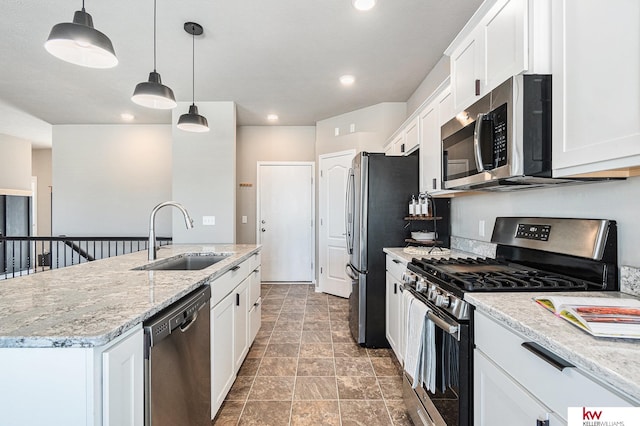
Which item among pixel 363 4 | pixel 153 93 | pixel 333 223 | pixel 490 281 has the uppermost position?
pixel 363 4

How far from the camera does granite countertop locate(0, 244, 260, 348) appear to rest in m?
0.86

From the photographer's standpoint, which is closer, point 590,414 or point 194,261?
point 590,414

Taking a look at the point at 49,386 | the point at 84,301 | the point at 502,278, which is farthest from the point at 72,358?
the point at 502,278

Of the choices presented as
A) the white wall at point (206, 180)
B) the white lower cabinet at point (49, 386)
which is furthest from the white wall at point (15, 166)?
the white lower cabinet at point (49, 386)

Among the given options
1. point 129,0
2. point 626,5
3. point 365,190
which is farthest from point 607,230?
point 129,0

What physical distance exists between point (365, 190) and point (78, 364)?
239 centimetres

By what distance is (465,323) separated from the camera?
127cm

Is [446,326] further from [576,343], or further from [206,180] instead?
[206,180]

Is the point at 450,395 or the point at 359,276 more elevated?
the point at 359,276

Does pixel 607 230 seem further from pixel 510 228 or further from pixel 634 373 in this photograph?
pixel 634 373

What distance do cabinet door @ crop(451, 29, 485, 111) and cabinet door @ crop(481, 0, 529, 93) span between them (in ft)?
0.18

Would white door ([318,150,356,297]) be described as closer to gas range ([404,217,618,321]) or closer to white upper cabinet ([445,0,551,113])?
white upper cabinet ([445,0,551,113])

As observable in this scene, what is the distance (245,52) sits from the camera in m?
2.94

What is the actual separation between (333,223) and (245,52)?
104 inches
